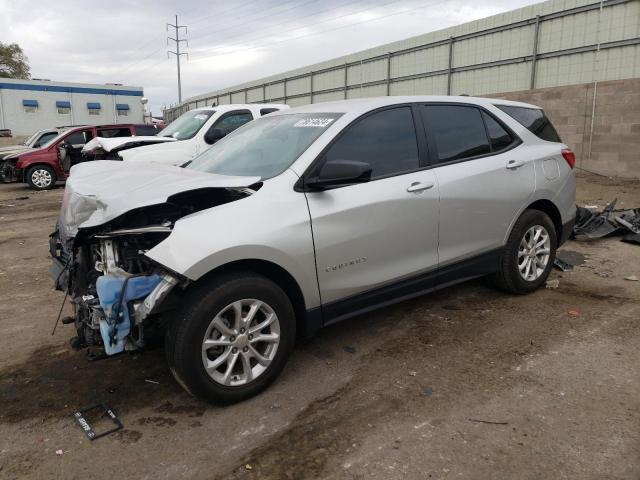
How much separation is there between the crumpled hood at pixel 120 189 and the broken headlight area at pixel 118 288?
15 cm

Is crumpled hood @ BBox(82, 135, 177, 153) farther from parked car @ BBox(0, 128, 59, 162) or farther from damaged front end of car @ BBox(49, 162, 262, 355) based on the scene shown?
damaged front end of car @ BBox(49, 162, 262, 355)

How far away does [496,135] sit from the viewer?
4492mm

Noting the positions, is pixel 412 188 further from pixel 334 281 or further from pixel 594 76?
pixel 594 76

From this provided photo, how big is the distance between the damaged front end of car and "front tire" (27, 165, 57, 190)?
1275 centimetres

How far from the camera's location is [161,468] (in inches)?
101

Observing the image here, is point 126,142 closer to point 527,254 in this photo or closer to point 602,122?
point 527,254

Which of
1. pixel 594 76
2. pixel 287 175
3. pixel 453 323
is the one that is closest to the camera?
pixel 287 175

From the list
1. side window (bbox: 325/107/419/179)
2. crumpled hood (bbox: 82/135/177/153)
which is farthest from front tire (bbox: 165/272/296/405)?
crumpled hood (bbox: 82/135/177/153)

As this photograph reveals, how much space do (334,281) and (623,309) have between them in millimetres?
2829

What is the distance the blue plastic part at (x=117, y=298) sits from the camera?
9.20 feet

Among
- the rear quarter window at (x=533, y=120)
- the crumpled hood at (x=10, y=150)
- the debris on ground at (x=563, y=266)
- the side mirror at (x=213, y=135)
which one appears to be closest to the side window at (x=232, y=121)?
the side mirror at (x=213, y=135)

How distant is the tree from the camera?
5197 centimetres

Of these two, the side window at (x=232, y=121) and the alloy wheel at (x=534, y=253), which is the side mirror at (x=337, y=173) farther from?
the side window at (x=232, y=121)

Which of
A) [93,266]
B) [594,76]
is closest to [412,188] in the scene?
[93,266]
